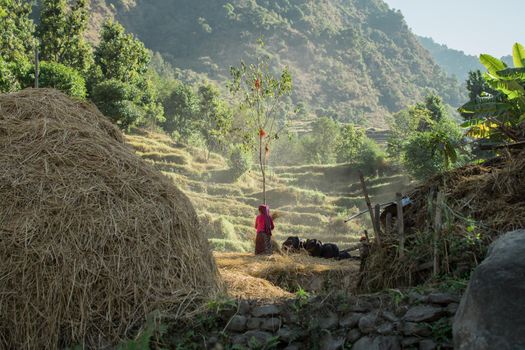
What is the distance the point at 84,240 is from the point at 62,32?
98.1 ft

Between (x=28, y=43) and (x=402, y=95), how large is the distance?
11211cm

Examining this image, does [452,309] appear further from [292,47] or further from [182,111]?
[292,47]

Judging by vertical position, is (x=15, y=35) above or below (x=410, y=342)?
above

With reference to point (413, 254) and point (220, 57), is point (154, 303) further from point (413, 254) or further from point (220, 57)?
point (220, 57)

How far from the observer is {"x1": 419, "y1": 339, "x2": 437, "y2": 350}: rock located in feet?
15.6

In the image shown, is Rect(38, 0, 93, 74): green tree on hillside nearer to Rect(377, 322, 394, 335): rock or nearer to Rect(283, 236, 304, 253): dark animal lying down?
Rect(283, 236, 304, 253): dark animal lying down

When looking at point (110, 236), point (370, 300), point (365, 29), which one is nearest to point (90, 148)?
point (110, 236)

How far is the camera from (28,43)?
1409 inches

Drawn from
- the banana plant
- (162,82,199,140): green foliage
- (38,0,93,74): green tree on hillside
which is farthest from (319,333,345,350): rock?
(162,82,199,140): green foliage

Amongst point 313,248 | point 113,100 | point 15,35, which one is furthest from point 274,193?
point 313,248

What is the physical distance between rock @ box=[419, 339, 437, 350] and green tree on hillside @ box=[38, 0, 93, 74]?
31.6m

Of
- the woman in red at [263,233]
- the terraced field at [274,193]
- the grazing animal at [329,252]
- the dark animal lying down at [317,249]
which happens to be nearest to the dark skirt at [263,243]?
the woman in red at [263,233]

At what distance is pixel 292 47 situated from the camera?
14200 cm

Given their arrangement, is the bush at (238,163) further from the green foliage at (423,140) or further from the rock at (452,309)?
the rock at (452,309)
